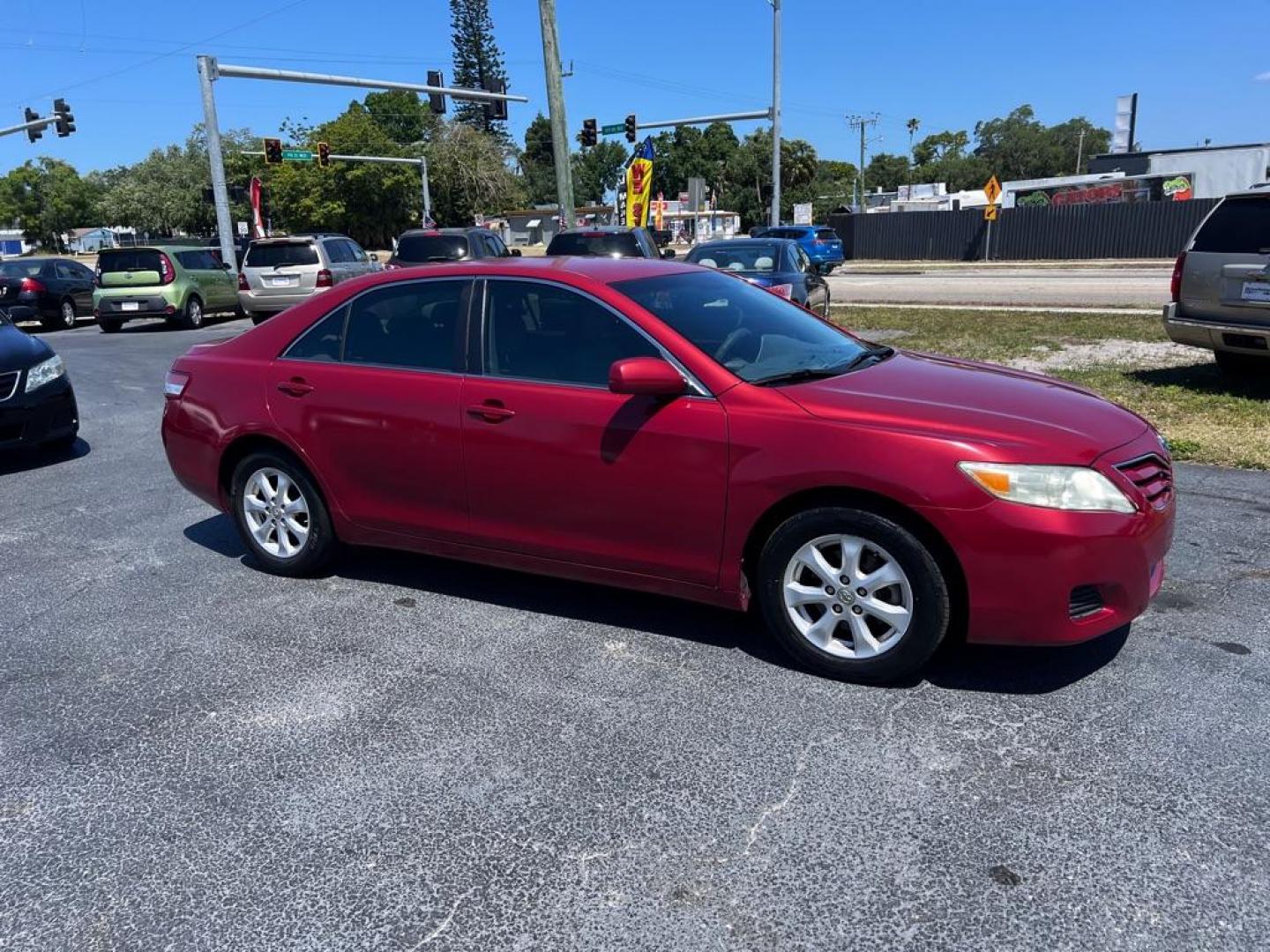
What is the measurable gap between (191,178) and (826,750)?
3551 inches

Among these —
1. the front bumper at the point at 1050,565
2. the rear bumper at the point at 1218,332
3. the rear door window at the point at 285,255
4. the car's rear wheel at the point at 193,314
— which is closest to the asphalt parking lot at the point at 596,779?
the front bumper at the point at 1050,565

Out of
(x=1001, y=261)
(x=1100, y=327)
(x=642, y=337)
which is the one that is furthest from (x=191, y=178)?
(x=642, y=337)

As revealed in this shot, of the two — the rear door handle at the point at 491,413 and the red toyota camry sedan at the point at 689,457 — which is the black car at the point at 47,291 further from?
the rear door handle at the point at 491,413

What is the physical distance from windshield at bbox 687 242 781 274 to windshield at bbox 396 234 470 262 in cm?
408

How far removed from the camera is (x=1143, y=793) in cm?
304

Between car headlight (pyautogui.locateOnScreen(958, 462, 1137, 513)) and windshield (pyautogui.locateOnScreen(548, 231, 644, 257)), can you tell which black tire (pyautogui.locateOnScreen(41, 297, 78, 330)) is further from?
car headlight (pyautogui.locateOnScreen(958, 462, 1137, 513))

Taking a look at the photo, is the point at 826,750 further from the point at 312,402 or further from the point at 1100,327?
the point at 1100,327

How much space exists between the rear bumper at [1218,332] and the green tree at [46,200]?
11838 cm

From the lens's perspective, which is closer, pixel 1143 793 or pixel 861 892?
pixel 861 892

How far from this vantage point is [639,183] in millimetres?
20844

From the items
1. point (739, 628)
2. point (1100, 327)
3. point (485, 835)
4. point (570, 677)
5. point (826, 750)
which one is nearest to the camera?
point (485, 835)

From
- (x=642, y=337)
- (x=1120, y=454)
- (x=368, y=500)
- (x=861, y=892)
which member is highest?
(x=642, y=337)

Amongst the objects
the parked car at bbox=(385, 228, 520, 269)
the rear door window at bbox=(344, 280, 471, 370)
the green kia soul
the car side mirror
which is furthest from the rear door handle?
the green kia soul

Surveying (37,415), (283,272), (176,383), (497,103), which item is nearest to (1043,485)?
(176,383)
